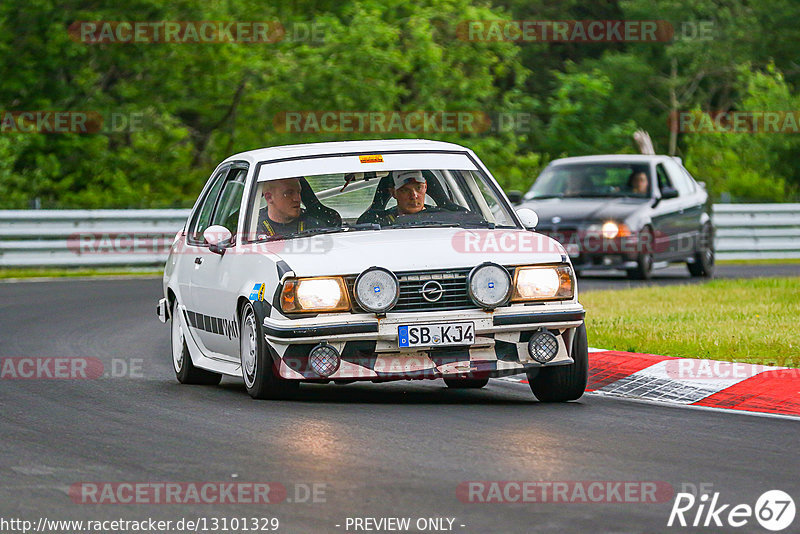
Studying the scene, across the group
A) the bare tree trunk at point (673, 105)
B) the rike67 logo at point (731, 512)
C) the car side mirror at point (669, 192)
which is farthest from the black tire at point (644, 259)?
the bare tree trunk at point (673, 105)

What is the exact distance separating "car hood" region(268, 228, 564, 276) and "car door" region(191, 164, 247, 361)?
2.14ft

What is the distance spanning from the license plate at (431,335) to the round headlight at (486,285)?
184mm

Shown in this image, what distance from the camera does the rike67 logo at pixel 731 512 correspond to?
227 inches

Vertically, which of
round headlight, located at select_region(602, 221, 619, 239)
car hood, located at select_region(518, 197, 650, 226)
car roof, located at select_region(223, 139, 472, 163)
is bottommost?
round headlight, located at select_region(602, 221, 619, 239)

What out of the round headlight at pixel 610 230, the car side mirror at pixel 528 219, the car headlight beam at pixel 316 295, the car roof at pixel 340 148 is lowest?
the round headlight at pixel 610 230

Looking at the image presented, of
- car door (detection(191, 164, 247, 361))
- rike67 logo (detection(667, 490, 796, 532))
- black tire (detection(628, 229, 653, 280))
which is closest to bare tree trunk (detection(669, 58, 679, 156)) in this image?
black tire (detection(628, 229, 653, 280))

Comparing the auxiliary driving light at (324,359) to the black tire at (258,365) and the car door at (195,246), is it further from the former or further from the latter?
the car door at (195,246)

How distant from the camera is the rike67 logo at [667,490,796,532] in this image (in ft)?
18.9

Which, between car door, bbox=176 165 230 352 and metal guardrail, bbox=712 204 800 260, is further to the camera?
metal guardrail, bbox=712 204 800 260

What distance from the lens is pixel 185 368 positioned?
10.8 m

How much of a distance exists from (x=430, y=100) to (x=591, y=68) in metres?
26.0

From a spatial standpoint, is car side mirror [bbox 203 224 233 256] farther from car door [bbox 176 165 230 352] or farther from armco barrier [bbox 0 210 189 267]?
armco barrier [bbox 0 210 189 267]

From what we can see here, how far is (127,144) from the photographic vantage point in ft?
129

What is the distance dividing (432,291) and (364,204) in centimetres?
144
